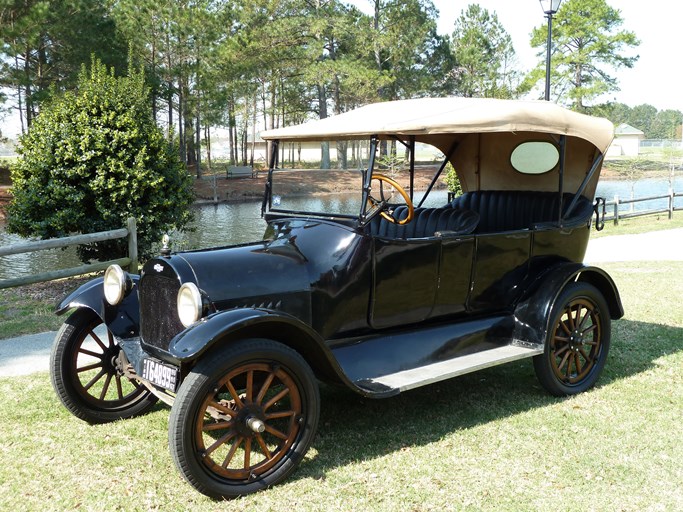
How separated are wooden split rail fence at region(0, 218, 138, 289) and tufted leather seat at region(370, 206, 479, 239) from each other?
165 inches

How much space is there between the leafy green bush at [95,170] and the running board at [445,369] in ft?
19.6

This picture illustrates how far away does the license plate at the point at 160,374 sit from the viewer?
3.43m

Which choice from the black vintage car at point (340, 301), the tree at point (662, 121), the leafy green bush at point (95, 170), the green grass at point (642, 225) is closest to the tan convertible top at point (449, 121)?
the black vintage car at point (340, 301)

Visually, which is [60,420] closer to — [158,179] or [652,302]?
[158,179]

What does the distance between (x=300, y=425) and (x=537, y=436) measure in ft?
5.07

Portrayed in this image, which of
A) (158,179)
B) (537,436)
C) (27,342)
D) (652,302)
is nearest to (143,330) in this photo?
(537,436)

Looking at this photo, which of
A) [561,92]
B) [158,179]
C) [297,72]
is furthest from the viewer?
[561,92]

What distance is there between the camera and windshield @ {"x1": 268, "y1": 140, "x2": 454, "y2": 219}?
4238mm

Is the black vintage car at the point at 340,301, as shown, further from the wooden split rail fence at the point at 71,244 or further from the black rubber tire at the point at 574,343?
the wooden split rail fence at the point at 71,244

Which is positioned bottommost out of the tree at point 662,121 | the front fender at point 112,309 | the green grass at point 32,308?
the green grass at point 32,308

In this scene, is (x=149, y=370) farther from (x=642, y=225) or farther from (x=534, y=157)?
(x=642, y=225)

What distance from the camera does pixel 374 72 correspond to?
3119cm

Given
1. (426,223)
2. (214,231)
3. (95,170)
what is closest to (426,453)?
(426,223)

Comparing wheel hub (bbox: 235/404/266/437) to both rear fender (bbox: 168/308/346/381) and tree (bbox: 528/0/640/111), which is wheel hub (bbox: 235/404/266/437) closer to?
rear fender (bbox: 168/308/346/381)
